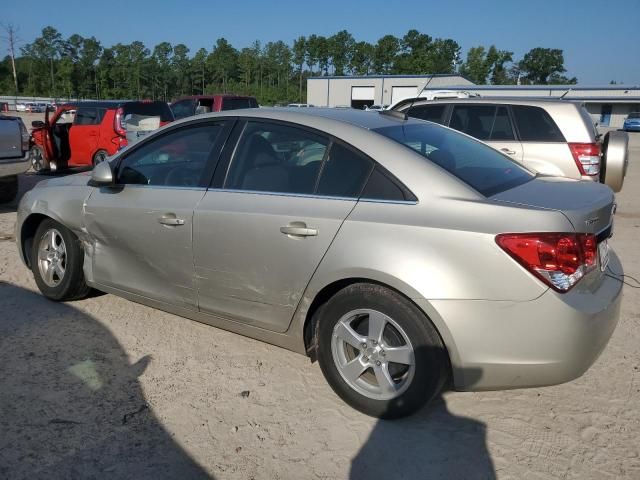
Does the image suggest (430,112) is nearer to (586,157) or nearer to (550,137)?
(550,137)

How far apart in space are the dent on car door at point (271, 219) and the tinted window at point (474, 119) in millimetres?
4802

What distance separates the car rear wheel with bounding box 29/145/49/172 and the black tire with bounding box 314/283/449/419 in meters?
11.8

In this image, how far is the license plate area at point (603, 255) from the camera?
2.74 metres

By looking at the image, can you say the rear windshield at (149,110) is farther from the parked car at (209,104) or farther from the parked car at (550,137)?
the parked car at (550,137)

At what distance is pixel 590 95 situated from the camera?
5419cm

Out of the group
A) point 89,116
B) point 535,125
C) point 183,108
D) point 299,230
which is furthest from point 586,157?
point 183,108

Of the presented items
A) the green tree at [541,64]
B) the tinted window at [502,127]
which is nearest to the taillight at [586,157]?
the tinted window at [502,127]

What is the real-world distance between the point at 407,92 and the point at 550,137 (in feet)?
178

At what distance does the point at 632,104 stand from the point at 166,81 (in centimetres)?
7017

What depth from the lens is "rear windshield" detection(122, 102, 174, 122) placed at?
11.9 metres

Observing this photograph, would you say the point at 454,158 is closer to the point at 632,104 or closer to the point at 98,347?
the point at 98,347

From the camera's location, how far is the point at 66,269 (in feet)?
13.8

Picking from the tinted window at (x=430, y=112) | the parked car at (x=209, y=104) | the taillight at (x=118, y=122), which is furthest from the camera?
the parked car at (x=209, y=104)

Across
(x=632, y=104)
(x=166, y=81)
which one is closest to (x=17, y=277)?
(x=632, y=104)
